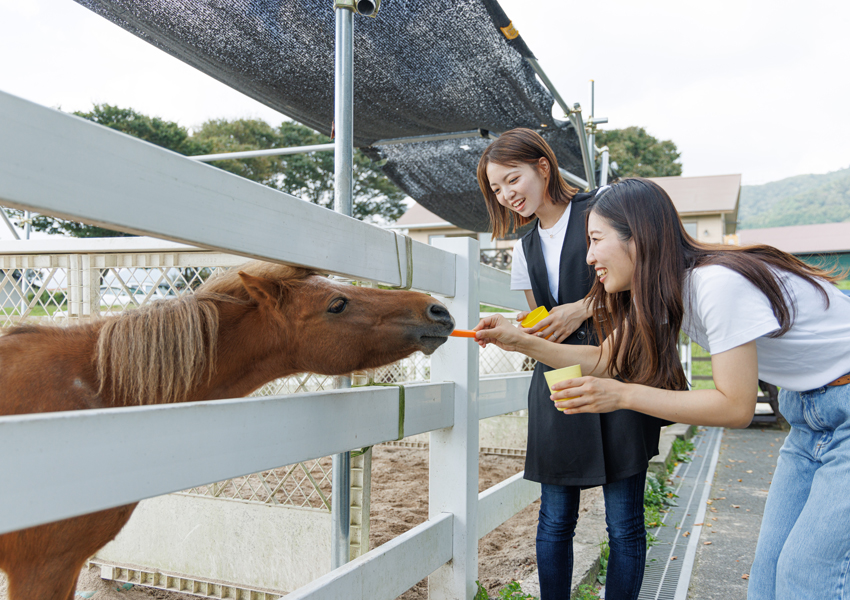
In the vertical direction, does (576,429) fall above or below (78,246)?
below

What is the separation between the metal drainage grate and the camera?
3.03 m

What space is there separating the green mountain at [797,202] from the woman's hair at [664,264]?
9017 cm

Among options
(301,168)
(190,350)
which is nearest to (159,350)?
(190,350)

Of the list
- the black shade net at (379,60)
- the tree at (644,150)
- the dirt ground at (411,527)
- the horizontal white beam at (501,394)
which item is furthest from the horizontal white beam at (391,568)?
the tree at (644,150)

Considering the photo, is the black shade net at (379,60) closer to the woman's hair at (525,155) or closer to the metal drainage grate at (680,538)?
the woman's hair at (525,155)

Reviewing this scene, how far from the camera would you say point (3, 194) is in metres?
0.82

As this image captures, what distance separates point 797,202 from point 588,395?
154517 millimetres

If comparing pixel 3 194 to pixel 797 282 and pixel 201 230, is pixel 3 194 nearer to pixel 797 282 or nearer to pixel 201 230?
pixel 201 230

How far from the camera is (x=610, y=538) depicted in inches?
84.2

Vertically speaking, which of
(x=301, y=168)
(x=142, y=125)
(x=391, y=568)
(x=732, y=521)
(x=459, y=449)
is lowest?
(x=732, y=521)

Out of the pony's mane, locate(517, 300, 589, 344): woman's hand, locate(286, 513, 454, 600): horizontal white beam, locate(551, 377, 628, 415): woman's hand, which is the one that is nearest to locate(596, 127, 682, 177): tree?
locate(517, 300, 589, 344): woman's hand

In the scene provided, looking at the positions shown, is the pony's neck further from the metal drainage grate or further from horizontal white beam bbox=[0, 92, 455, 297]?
the metal drainage grate

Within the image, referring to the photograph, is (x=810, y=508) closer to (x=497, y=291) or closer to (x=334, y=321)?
(x=334, y=321)

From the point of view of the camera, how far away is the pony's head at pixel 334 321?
1729 mm
